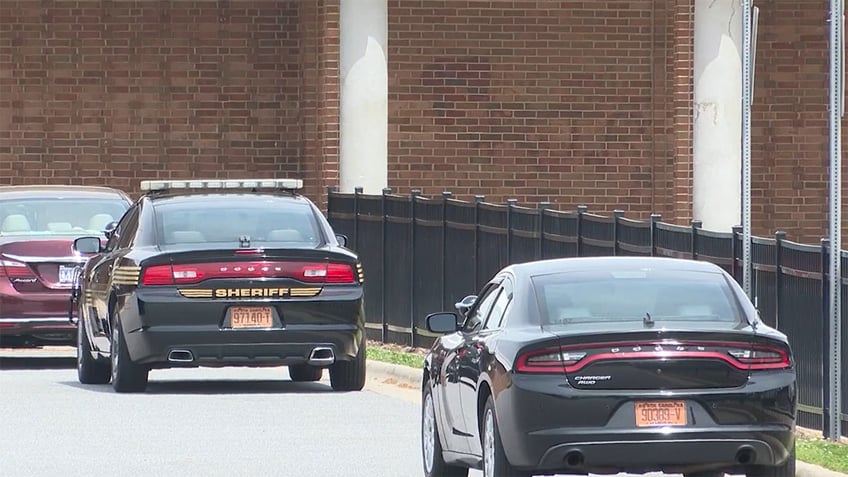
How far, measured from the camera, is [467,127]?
30.1 m

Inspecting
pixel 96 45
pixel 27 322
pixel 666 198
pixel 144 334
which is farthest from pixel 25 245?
pixel 666 198

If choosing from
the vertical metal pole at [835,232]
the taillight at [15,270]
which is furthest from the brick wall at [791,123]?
the vertical metal pole at [835,232]

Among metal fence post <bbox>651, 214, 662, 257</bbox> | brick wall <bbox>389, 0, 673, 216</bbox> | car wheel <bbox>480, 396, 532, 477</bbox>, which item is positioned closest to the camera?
car wheel <bbox>480, 396, 532, 477</bbox>

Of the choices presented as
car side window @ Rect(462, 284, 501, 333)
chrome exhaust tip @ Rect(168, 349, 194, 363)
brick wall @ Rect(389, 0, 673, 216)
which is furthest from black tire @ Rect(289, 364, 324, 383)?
brick wall @ Rect(389, 0, 673, 216)

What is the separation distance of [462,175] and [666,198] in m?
2.85

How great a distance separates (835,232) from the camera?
1369 centimetres

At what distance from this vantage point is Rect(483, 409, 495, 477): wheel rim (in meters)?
10.9

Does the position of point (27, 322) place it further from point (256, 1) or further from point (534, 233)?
point (256, 1)

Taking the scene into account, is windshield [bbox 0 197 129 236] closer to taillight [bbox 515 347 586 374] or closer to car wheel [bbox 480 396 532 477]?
car wheel [bbox 480 396 532 477]

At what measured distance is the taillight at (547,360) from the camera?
10523 mm

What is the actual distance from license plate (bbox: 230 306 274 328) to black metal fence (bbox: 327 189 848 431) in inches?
126

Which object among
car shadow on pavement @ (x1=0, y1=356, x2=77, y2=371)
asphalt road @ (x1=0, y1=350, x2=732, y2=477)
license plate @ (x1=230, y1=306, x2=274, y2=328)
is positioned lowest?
car shadow on pavement @ (x1=0, y1=356, x2=77, y2=371)

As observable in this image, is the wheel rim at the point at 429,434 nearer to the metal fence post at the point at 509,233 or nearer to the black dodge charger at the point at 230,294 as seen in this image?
the black dodge charger at the point at 230,294

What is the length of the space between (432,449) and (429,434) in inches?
6.8
